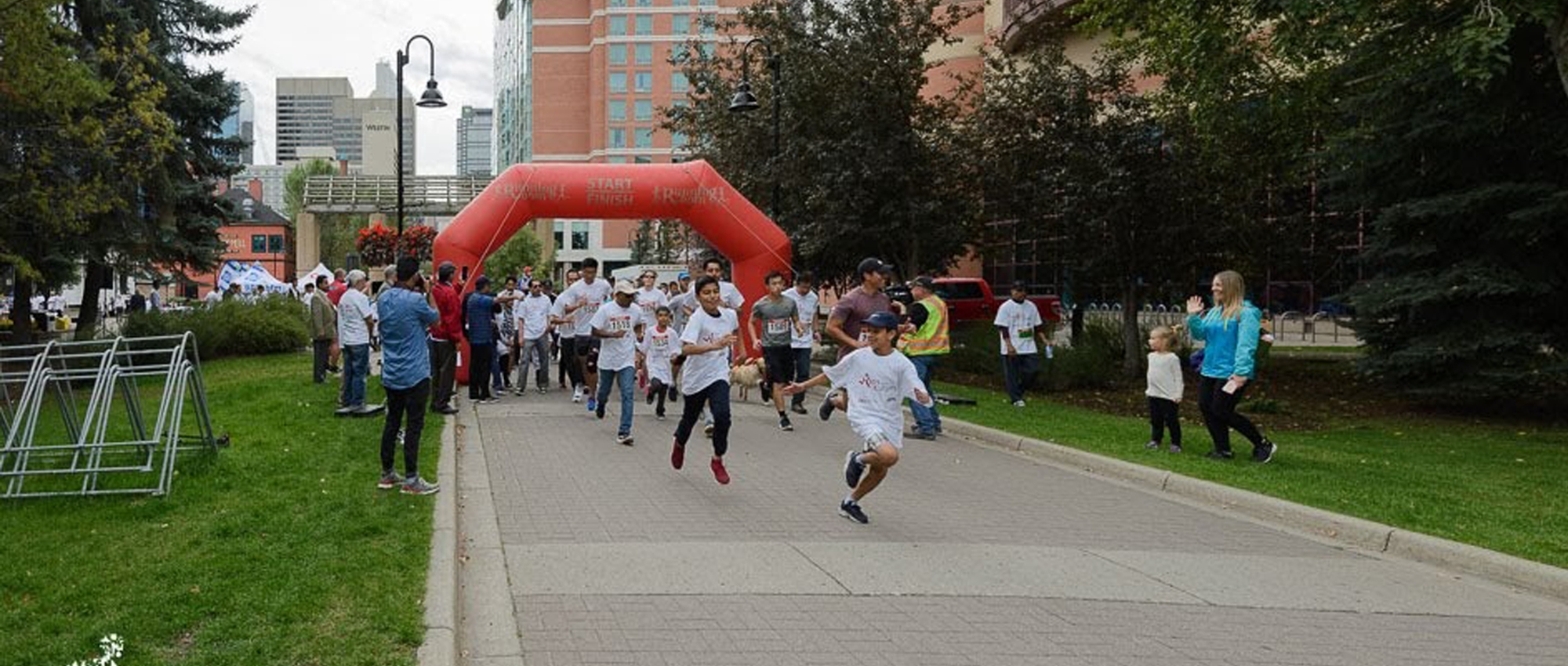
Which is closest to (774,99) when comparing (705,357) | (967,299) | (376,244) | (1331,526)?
(967,299)

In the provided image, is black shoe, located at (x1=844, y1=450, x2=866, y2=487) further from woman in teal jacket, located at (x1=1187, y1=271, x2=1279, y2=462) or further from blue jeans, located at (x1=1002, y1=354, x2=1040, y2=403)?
blue jeans, located at (x1=1002, y1=354, x2=1040, y2=403)

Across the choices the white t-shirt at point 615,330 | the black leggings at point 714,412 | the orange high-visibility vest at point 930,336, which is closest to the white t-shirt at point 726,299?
the white t-shirt at point 615,330

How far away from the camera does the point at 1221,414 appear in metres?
10.4

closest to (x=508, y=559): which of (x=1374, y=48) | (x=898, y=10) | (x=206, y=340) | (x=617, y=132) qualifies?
(x=1374, y=48)

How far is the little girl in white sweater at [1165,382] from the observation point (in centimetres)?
1120

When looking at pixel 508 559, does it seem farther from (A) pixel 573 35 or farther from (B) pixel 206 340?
(A) pixel 573 35

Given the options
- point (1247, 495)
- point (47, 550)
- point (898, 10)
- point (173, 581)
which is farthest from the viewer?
point (898, 10)

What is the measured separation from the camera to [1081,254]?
21.3 m

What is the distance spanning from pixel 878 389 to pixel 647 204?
1270 centimetres

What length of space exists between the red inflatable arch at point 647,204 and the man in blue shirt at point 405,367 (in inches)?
414

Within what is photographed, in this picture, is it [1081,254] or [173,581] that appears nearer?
[173,581]

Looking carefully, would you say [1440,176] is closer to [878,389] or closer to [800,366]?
[800,366]

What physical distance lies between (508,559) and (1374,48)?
48.0 ft

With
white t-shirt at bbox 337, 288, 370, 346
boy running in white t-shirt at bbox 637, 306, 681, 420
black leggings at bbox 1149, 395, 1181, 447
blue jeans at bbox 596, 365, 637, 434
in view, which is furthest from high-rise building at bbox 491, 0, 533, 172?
black leggings at bbox 1149, 395, 1181, 447
